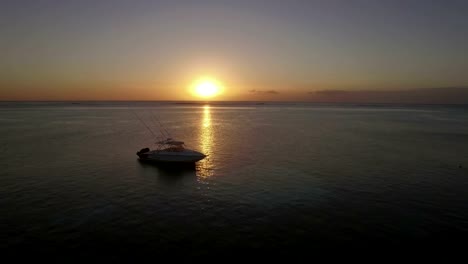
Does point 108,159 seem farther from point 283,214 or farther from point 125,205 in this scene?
point 283,214

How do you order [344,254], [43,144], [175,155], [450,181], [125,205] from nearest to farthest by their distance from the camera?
1. [344,254]
2. [125,205]
3. [450,181]
4. [175,155]
5. [43,144]

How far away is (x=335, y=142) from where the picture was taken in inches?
3130

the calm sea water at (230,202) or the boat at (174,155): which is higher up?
the boat at (174,155)

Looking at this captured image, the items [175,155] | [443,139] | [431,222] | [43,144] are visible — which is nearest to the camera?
[431,222]

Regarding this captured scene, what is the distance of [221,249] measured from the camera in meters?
Result: 24.3

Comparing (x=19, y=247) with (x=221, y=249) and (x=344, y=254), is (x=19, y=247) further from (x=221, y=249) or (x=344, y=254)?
(x=344, y=254)

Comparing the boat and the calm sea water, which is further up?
the boat

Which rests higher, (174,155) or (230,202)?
(174,155)

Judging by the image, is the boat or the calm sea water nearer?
the calm sea water

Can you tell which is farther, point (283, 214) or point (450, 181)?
point (450, 181)

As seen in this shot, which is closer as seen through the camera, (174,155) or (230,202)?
(230,202)

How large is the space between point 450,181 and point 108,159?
58272 mm

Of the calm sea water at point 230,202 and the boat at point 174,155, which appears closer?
the calm sea water at point 230,202

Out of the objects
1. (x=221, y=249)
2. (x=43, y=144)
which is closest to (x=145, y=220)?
(x=221, y=249)
